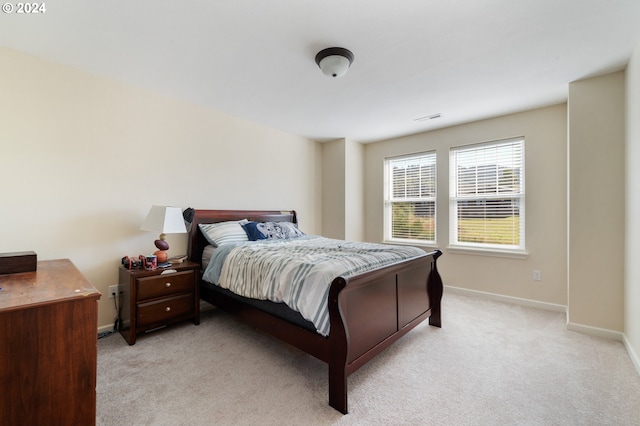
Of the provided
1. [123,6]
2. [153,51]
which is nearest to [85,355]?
[123,6]

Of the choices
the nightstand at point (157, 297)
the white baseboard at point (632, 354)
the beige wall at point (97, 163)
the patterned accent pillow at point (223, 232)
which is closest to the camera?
the white baseboard at point (632, 354)

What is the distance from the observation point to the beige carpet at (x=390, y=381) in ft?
5.05

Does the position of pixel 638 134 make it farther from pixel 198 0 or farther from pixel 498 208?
pixel 198 0

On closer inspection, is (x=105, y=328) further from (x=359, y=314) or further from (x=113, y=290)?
(x=359, y=314)

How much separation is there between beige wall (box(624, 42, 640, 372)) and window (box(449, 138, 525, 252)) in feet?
3.73

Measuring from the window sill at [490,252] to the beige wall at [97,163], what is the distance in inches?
122

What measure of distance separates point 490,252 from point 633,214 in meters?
1.54

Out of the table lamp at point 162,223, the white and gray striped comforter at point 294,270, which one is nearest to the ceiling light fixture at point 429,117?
the white and gray striped comforter at point 294,270

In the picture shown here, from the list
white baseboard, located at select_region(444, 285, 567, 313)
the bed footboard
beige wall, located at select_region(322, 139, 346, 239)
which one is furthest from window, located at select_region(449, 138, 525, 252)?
beige wall, located at select_region(322, 139, 346, 239)

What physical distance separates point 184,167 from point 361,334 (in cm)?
259

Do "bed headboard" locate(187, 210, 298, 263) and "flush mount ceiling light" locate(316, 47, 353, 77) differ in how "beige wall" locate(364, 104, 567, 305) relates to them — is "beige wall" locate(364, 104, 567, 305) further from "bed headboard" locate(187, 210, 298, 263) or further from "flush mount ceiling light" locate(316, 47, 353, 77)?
"bed headboard" locate(187, 210, 298, 263)

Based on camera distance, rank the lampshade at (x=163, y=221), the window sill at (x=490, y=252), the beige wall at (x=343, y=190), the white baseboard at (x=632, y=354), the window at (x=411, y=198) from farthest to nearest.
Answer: the beige wall at (x=343, y=190) < the window at (x=411, y=198) < the window sill at (x=490, y=252) < the lampshade at (x=163, y=221) < the white baseboard at (x=632, y=354)

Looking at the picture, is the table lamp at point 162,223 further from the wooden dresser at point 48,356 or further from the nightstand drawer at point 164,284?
the wooden dresser at point 48,356

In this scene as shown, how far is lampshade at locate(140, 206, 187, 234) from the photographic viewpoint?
253cm
